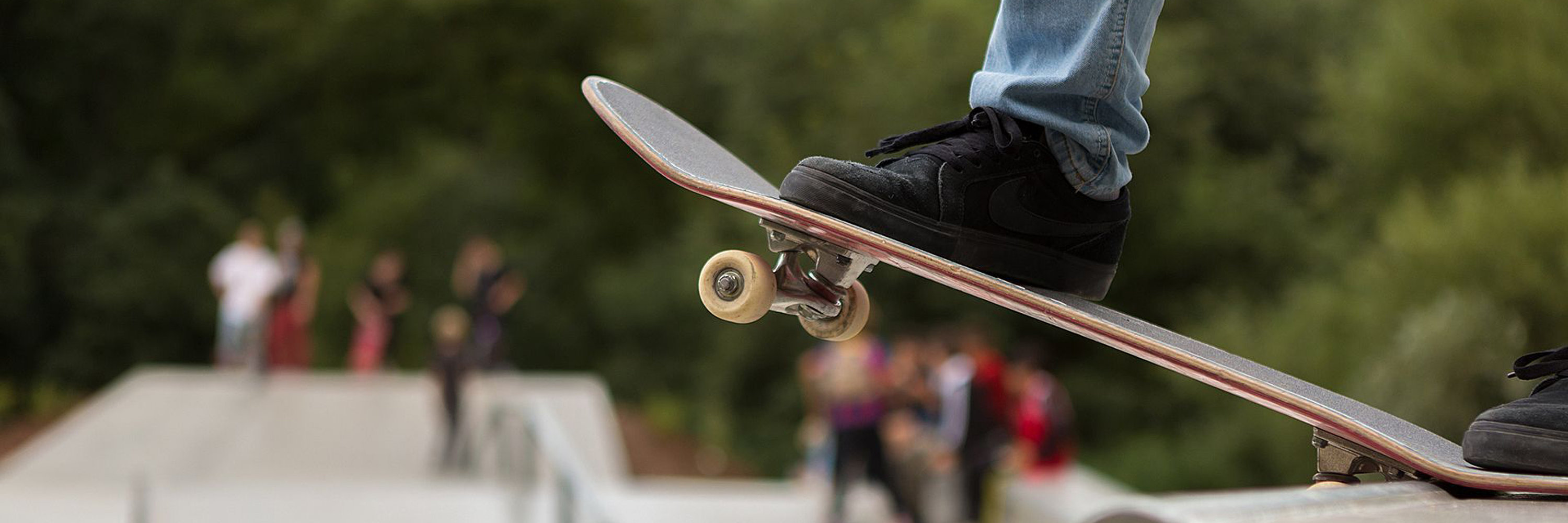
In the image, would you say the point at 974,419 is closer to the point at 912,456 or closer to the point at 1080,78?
the point at 912,456

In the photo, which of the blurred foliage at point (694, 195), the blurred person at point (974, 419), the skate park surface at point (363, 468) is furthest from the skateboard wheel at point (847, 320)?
the blurred foliage at point (694, 195)

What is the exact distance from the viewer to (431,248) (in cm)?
2316

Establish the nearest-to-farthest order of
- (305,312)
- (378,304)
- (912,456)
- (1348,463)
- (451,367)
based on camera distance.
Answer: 1. (1348,463)
2. (912,456)
3. (451,367)
4. (378,304)
5. (305,312)

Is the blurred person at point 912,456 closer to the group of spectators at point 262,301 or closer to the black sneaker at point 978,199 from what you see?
the group of spectators at point 262,301

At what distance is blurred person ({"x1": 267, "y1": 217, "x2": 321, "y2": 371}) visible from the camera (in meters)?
10.6

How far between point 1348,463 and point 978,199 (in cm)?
51

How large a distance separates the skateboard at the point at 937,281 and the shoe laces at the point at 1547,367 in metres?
0.12

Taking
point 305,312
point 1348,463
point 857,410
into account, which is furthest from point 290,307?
point 1348,463

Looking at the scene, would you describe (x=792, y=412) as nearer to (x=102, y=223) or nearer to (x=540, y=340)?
(x=540, y=340)

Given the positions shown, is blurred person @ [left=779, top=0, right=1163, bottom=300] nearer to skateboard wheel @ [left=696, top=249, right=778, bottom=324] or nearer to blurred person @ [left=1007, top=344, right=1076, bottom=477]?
skateboard wheel @ [left=696, top=249, right=778, bottom=324]

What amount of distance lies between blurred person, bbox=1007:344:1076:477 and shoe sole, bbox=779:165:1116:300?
22.5 ft

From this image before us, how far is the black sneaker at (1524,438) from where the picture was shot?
1.44 metres

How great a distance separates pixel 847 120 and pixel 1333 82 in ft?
27.2

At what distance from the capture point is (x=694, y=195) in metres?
23.1
